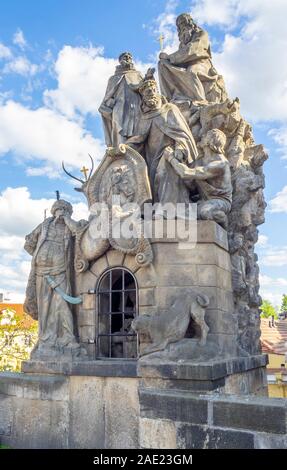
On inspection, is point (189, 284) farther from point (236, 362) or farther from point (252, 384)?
point (252, 384)

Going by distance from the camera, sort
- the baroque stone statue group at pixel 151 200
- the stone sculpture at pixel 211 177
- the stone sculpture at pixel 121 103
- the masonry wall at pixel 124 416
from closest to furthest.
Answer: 1. the masonry wall at pixel 124 416
2. the baroque stone statue group at pixel 151 200
3. the stone sculpture at pixel 211 177
4. the stone sculpture at pixel 121 103

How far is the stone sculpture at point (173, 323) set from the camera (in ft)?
19.4

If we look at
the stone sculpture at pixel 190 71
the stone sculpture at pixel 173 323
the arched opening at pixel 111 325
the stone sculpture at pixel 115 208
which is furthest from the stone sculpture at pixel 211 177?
the stone sculpture at pixel 190 71

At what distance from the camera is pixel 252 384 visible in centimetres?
753

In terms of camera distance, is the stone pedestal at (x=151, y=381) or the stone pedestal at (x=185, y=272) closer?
the stone pedestal at (x=151, y=381)

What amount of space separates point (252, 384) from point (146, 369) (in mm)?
2652

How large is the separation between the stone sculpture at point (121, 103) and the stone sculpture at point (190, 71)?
2.97 ft

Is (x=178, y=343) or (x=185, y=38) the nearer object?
(x=178, y=343)

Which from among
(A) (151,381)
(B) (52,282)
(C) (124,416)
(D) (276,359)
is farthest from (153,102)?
(D) (276,359)

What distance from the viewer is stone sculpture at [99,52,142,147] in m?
8.23

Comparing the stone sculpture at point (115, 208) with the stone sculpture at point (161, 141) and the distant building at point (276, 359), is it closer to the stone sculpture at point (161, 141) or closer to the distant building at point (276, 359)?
the stone sculpture at point (161, 141)

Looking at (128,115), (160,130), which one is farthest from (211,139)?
(128,115)

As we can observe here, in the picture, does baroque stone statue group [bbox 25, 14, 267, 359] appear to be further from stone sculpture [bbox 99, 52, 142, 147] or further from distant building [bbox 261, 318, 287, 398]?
distant building [bbox 261, 318, 287, 398]

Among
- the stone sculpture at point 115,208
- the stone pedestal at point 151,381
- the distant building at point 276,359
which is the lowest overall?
the distant building at point 276,359
